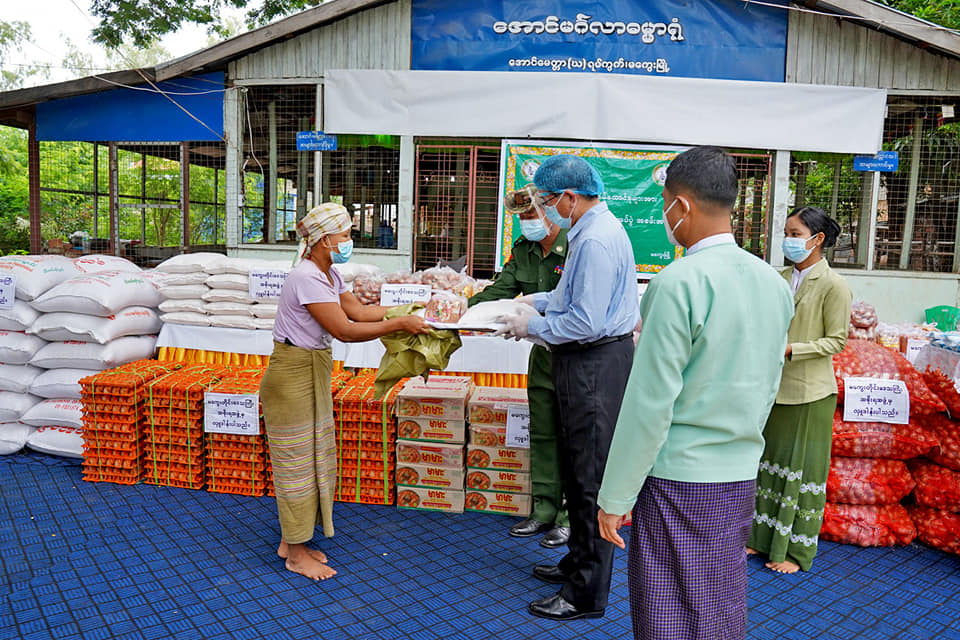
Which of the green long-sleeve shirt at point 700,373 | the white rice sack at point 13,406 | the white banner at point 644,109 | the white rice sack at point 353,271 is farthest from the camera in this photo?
the white banner at point 644,109

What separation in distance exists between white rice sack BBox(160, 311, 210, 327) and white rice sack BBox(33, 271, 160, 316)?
0.88 ft

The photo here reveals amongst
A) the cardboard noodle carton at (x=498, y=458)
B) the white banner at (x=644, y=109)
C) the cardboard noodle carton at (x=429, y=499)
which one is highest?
the white banner at (x=644, y=109)

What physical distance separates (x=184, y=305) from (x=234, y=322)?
43cm

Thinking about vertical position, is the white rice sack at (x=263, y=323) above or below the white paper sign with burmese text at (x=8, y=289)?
below

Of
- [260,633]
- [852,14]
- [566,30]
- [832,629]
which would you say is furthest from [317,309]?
[852,14]

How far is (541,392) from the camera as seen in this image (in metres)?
3.30

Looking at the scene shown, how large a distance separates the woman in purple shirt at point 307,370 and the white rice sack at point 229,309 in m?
1.75

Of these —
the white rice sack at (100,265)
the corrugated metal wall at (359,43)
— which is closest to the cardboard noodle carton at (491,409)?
the white rice sack at (100,265)

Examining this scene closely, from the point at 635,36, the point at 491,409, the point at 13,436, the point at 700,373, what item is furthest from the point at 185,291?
the point at 635,36

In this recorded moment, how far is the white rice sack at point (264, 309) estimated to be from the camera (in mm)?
4559

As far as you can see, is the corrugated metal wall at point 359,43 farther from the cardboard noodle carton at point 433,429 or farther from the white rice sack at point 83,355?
the cardboard noodle carton at point 433,429

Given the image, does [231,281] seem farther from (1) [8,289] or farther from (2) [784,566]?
(2) [784,566]

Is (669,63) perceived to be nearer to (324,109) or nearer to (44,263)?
(324,109)

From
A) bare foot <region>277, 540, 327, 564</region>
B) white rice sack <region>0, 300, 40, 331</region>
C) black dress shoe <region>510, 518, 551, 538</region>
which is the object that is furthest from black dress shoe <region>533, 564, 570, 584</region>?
white rice sack <region>0, 300, 40, 331</region>
